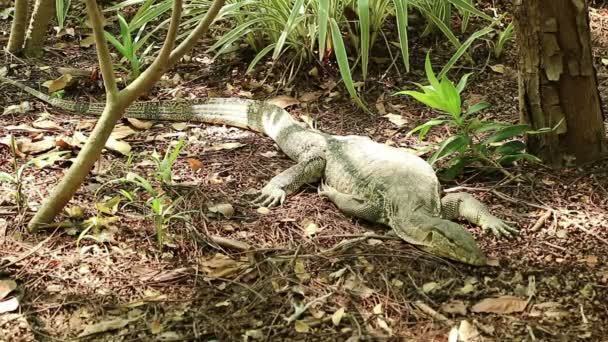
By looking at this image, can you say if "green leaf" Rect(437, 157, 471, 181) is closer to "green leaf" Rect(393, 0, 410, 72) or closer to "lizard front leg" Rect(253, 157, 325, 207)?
"lizard front leg" Rect(253, 157, 325, 207)

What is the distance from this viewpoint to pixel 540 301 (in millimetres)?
2791

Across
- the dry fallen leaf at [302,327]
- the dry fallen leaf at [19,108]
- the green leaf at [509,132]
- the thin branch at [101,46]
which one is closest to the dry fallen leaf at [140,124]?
the dry fallen leaf at [19,108]

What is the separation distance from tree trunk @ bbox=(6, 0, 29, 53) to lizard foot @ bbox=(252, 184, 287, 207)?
8.02 feet

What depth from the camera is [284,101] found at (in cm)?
476

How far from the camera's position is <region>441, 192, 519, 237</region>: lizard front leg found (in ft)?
10.6

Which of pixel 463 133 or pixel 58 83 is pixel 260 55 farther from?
pixel 463 133

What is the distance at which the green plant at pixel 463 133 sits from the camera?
3.56 m

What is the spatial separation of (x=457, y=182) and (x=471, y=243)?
78cm

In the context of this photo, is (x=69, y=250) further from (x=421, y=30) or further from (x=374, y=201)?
(x=421, y=30)

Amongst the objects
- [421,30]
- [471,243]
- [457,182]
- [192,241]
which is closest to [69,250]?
[192,241]

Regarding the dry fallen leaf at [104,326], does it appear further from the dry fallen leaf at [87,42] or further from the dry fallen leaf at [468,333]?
the dry fallen leaf at [87,42]

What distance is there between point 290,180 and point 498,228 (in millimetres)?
1108

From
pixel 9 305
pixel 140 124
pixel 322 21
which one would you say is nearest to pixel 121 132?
pixel 140 124

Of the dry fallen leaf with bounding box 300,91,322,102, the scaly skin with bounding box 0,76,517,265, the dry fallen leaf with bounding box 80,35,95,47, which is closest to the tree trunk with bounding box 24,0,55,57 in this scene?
the dry fallen leaf with bounding box 80,35,95,47
